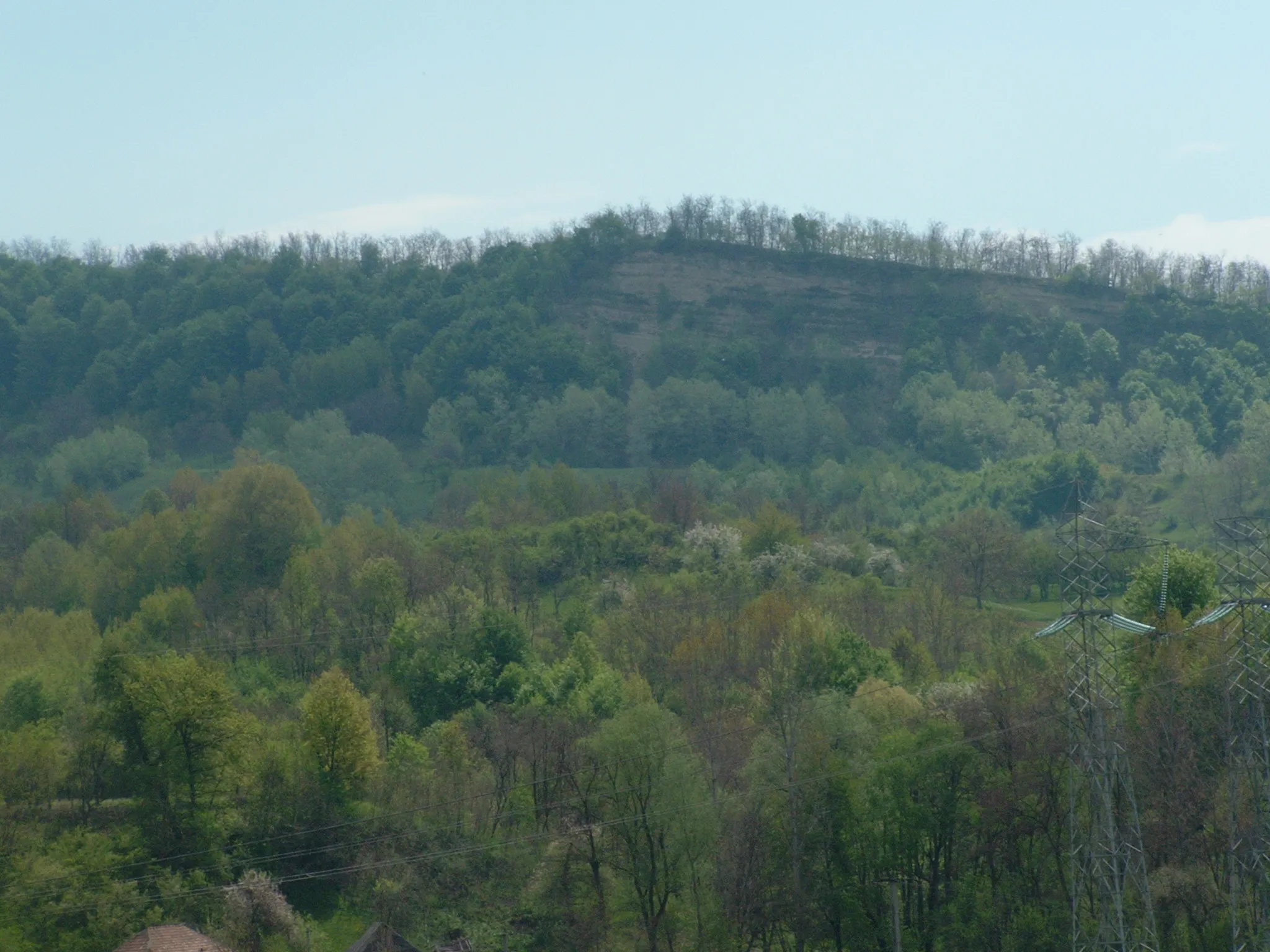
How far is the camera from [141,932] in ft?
128

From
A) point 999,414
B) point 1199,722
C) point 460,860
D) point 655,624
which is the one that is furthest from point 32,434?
point 1199,722

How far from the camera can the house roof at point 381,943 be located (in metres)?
40.4

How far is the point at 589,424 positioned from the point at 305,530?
53367 mm

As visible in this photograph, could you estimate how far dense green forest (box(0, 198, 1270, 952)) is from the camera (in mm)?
42375

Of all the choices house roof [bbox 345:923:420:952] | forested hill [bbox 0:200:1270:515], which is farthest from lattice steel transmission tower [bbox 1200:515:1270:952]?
forested hill [bbox 0:200:1270:515]

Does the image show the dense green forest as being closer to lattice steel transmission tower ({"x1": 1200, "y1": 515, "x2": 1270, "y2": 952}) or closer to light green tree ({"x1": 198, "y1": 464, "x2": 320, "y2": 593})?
light green tree ({"x1": 198, "y1": 464, "x2": 320, "y2": 593})

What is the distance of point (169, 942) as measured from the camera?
125ft

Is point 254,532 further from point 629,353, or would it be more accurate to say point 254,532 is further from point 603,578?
point 629,353

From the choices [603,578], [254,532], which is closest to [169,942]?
[603,578]

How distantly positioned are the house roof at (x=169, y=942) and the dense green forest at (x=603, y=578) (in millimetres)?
2698

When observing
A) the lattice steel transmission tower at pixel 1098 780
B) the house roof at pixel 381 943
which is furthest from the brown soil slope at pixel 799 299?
the lattice steel transmission tower at pixel 1098 780

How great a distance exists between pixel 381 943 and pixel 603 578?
43.4 m

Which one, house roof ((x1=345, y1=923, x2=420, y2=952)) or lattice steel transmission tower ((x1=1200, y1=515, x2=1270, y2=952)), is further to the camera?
house roof ((x1=345, y1=923, x2=420, y2=952))

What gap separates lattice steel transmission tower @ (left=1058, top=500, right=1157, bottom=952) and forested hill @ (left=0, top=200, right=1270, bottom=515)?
300ft
